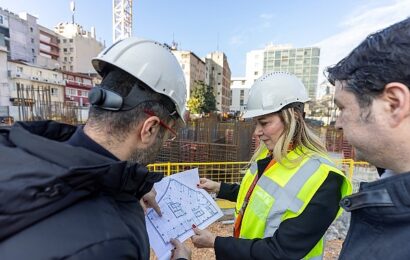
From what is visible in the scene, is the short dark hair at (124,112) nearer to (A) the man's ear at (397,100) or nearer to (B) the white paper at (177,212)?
(B) the white paper at (177,212)

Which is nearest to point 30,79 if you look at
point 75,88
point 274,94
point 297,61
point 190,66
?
point 75,88

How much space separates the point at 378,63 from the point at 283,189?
1083mm

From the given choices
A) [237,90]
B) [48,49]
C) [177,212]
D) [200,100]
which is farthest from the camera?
A: [237,90]

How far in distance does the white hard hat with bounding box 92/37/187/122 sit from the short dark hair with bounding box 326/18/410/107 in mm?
800

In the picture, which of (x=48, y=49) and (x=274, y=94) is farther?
(x=48, y=49)

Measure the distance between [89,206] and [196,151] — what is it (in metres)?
8.38

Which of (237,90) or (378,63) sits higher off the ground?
(237,90)

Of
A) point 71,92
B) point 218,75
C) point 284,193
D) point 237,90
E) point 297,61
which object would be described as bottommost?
point 284,193

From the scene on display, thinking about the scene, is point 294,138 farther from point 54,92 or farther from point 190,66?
point 190,66

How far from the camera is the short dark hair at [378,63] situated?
0.84 metres

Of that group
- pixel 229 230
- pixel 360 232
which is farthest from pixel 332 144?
pixel 360 232

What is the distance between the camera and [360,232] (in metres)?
1.00

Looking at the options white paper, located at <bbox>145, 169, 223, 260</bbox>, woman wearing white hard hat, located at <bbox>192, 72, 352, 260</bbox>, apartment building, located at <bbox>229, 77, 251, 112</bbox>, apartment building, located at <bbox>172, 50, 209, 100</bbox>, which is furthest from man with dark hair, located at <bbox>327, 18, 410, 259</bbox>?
apartment building, located at <bbox>229, 77, 251, 112</bbox>

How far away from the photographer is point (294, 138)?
196cm
